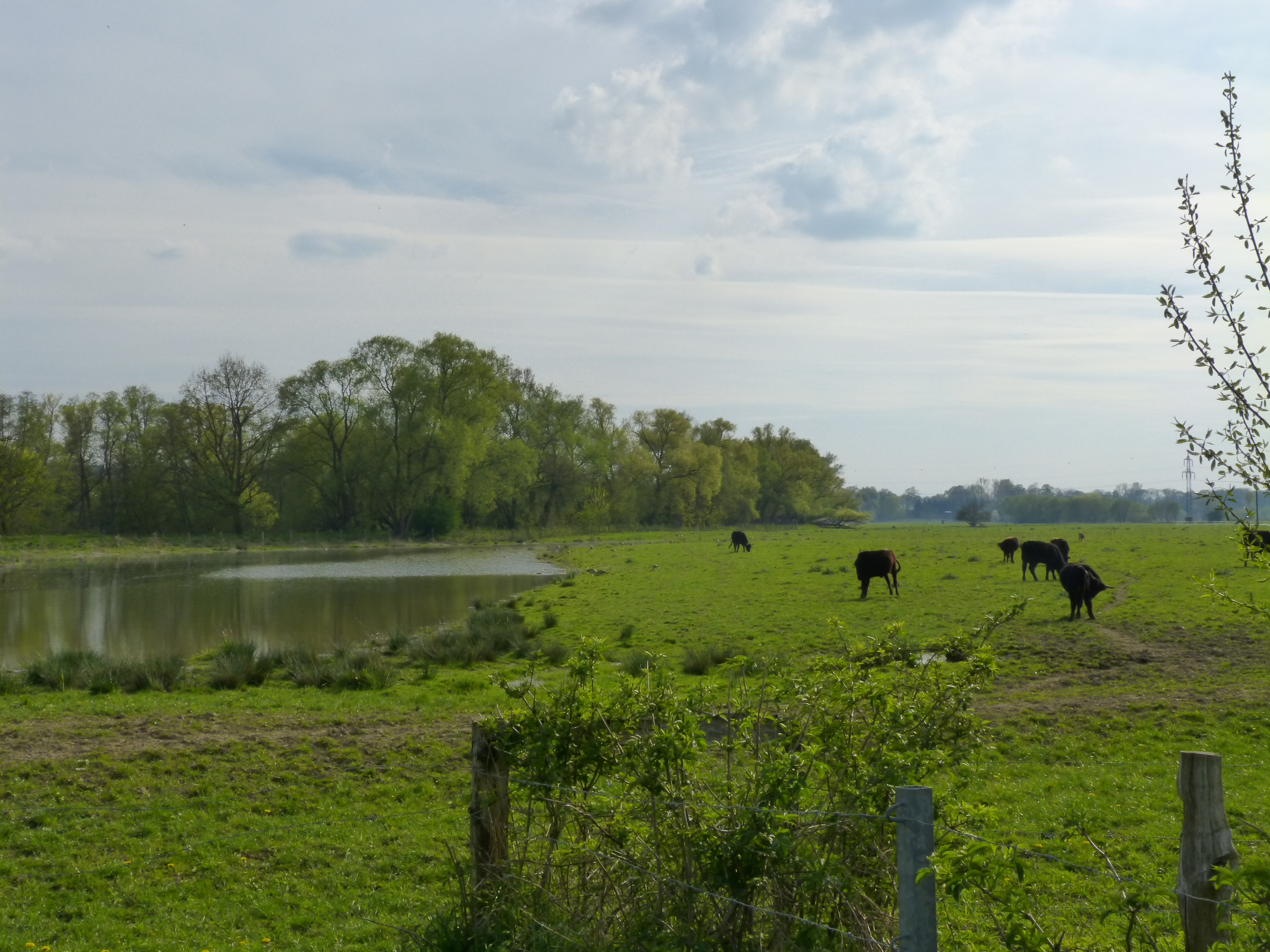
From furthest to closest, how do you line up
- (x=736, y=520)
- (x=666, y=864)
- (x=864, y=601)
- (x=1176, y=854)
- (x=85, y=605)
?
1. (x=736, y=520)
2. (x=85, y=605)
3. (x=864, y=601)
4. (x=1176, y=854)
5. (x=666, y=864)

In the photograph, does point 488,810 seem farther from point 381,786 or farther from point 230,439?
point 230,439

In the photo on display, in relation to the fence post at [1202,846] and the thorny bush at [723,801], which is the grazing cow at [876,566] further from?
the fence post at [1202,846]

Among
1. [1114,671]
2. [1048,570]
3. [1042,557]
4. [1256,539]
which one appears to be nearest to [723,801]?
[1256,539]

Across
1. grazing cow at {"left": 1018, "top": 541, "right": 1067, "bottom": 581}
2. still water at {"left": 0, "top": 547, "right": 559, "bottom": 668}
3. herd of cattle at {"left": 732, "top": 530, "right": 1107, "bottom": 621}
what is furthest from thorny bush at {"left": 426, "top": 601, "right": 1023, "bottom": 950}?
grazing cow at {"left": 1018, "top": 541, "right": 1067, "bottom": 581}

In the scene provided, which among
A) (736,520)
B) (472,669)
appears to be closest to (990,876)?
(472,669)

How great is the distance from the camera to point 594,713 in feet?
17.7

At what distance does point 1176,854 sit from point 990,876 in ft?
17.8

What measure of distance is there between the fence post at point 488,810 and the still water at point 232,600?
17491 mm

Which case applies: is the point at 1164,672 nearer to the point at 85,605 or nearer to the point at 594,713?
the point at 594,713

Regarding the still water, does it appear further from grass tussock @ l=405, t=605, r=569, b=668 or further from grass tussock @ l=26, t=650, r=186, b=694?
grass tussock @ l=405, t=605, r=569, b=668

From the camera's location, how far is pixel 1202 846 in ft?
11.8

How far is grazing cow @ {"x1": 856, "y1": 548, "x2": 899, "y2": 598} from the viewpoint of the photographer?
31000 millimetres

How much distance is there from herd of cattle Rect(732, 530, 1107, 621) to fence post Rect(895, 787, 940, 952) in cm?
2249

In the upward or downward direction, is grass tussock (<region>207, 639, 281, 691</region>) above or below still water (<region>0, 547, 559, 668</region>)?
above
